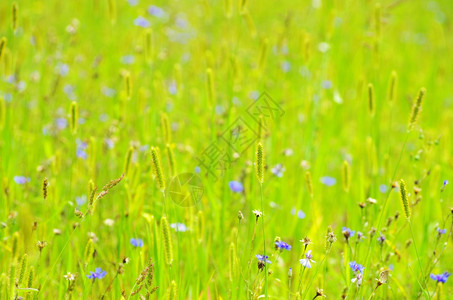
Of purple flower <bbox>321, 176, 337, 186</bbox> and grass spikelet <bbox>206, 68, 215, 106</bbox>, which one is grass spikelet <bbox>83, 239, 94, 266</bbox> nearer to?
grass spikelet <bbox>206, 68, 215, 106</bbox>

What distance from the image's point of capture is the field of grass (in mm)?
1757

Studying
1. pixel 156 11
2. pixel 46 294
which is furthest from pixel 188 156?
pixel 156 11

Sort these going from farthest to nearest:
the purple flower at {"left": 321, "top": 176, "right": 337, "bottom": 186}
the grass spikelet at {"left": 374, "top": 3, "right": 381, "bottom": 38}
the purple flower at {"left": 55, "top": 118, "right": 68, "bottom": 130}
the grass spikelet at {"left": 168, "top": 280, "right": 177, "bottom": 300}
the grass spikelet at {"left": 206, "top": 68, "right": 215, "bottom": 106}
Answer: the purple flower at {"left": 55, "top": 118, "right": 68, "bottom": 130}, the purple flower at {"left": 321, "top": 176, "right": 337, "bottom": 186}, the grass spikelet at {"left": 374, "top": 3, "right": 381, "bottom": 38}, the grass spikelet at {"left": 206, "top": 68, "right": 215, "bottom": 106}, the grass spikelet at {"left": 168, "top": 280, "right": 177, "bottom": 300}

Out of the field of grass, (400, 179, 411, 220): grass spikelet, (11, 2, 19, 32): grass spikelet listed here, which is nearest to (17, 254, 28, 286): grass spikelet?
the field of grass

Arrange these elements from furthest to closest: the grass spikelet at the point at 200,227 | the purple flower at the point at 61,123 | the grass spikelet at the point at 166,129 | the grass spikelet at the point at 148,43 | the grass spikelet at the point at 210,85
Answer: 1. the purple flower at the point at 61,123
2. the grass spikelet at the point at 148,43
3. the grass spikelet at the point at 210,85
4. the grass spikelet at the point at 166,129
5. the grass spikelet at the point at 200,227

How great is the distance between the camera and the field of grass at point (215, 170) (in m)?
1.76

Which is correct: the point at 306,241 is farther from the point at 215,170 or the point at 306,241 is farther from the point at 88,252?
the point at 215,170

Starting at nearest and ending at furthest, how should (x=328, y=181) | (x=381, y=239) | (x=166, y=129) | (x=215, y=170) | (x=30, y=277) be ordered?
(x=30, y=277), (x=381, y=239), (x=166, y=129), (x=215, y=170), (x=328, y=181)

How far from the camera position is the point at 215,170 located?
8.11ft

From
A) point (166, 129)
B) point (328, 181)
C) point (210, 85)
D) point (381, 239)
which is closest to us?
point (381, 239)

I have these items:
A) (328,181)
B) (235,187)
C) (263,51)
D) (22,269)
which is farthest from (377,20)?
(22,269)

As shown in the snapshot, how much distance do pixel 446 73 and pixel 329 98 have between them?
1628 mm

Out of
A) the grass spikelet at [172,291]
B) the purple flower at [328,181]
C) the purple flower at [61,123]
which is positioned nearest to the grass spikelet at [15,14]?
the purple flower at [61,123]

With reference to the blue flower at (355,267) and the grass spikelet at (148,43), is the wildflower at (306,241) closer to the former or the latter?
the blue flower at (355,267)
